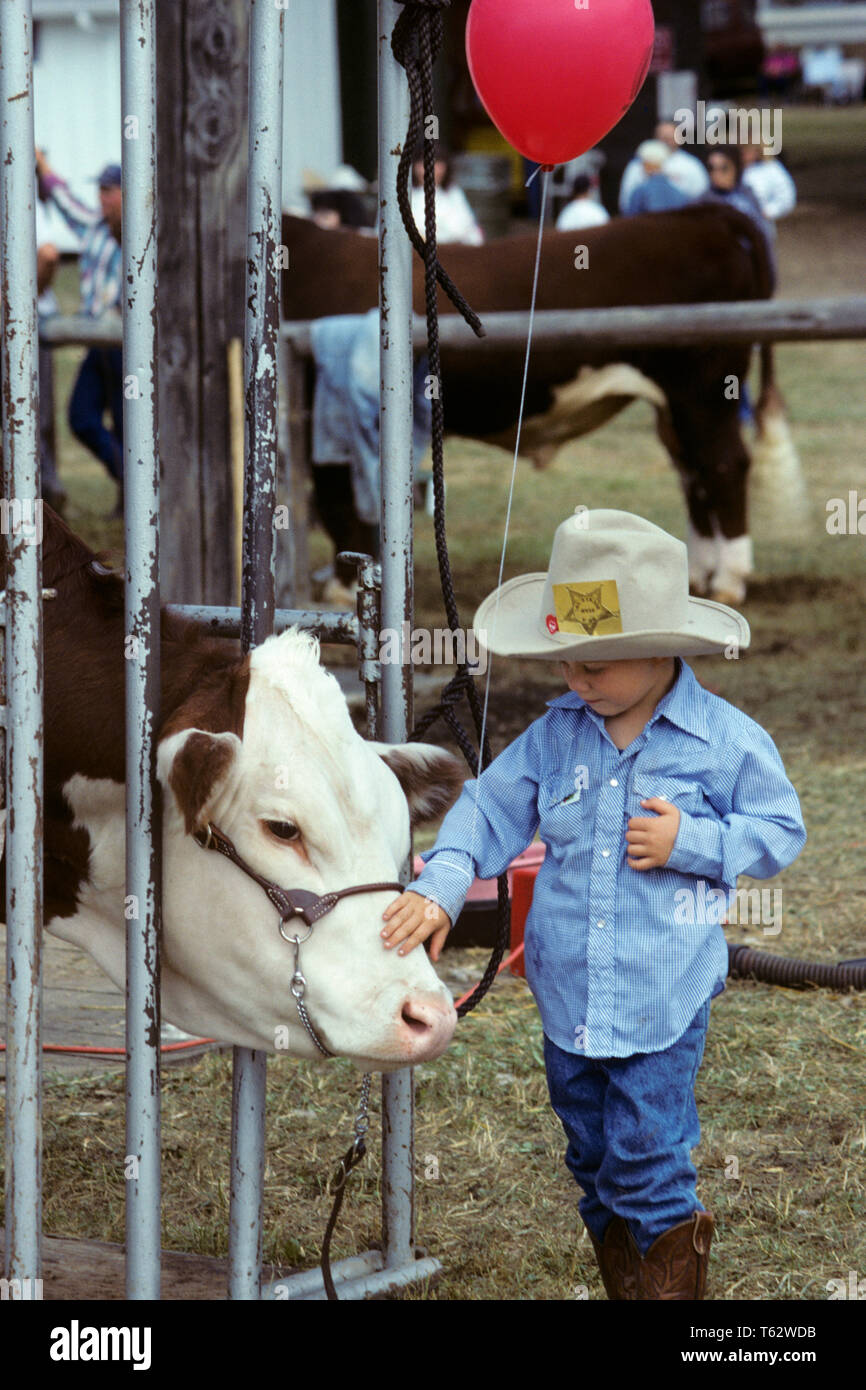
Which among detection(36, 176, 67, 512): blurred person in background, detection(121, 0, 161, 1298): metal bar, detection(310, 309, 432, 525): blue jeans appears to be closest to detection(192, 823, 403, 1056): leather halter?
detection(121, 0, 161, 1298): metal bar

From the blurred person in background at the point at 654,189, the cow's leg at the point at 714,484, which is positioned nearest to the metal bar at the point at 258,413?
the cow's leg at the point at 714,484

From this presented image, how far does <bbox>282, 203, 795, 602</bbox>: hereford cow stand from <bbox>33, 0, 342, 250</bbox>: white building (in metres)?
13.3

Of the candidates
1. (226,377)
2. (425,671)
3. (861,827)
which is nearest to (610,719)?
(861,827)

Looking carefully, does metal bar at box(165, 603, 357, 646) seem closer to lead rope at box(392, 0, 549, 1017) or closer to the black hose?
lead rope at box(392, 0, 549, 1017)

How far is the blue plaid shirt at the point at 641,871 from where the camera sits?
237 centimetres

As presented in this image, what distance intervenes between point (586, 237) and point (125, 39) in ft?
19.7

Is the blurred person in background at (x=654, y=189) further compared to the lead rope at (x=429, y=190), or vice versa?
the blurred person in background at (x=654, y=189)

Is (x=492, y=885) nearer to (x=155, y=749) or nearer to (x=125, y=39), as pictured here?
(x=155, y=749)

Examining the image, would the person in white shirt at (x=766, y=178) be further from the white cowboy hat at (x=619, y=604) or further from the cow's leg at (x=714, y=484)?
the white cowboy hat at (x=619, y=604)

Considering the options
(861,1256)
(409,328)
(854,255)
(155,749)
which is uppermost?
(854,255)

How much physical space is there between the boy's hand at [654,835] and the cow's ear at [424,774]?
316 mm

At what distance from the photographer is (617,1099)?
240 cm

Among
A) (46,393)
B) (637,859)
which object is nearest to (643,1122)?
(637,859)

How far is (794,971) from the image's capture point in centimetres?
412
